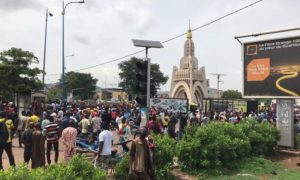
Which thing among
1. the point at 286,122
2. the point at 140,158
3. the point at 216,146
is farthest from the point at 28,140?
the point at 286,122

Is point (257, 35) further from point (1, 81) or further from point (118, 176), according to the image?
point (1, 81)

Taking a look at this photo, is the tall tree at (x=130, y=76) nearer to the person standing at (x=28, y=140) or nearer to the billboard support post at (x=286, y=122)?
the billboard support post at (x=286, y=122)

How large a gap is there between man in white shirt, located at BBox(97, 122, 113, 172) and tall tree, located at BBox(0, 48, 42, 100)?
16.3 meters

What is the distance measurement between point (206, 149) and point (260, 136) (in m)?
3.21

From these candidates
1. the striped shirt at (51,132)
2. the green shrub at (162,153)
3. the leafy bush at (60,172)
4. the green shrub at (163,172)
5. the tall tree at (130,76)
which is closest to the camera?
the leafy bush at (60,172)

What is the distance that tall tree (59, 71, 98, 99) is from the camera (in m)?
100

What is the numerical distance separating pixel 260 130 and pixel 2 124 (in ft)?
27.9

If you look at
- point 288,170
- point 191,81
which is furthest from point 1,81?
point 191,81

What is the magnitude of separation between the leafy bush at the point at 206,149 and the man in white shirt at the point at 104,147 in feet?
7.49

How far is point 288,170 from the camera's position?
12203 millimetres

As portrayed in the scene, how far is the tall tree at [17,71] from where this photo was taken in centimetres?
2500

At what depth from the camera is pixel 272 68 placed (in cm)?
1551

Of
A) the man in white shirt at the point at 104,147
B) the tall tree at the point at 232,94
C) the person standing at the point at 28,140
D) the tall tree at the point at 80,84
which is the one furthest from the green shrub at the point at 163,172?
the tall tree at the point at 232,94

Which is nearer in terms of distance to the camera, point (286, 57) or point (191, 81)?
point (286, 57)
